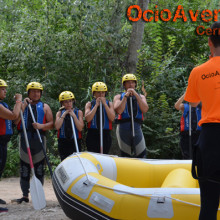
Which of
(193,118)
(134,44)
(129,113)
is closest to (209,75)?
(193,118)

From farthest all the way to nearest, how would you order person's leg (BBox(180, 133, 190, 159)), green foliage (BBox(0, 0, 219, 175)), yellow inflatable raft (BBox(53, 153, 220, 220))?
green foliage (BBox(0, 0, 219, 175)), person's leg (BBox(180, 133, 190, 159)), yellow inflatable raft (BBox(53, 153, 220, 220))

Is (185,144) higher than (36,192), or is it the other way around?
(185,144)

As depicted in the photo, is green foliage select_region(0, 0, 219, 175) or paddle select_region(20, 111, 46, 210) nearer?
paddle select_region(20, 111, 46, 210)

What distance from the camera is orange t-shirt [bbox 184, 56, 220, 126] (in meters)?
2.61

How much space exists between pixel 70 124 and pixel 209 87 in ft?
11.1

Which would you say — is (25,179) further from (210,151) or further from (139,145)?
(210,151)

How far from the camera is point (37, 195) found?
5.26 meters

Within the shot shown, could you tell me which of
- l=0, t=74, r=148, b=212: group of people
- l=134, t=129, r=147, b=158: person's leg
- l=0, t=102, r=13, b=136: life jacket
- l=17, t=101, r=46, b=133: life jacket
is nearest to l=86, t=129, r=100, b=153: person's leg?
l=0, t=74, r=148, b=212: group of people

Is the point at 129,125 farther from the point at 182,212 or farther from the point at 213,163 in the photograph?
the point at 213,163

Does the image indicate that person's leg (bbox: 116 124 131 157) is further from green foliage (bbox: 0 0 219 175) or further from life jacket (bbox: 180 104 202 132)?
green foliage (bbox: 0 0 219 175)

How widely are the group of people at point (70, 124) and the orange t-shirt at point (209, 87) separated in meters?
3.17

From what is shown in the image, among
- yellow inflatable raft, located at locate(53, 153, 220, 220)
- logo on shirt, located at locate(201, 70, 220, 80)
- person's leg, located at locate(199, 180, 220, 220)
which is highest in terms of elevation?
logo on shirt, located at locate(201, 70, 220, 80)

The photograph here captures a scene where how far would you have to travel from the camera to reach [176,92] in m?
10.0

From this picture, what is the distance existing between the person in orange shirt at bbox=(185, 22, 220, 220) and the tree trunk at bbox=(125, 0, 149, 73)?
21.7ft
